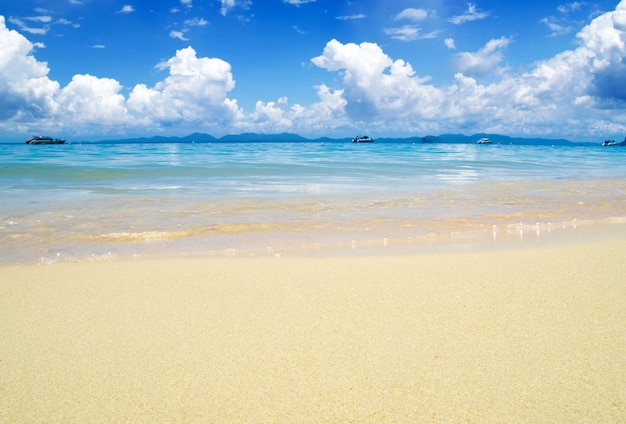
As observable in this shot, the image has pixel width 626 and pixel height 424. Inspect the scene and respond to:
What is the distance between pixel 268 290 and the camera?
441 cm

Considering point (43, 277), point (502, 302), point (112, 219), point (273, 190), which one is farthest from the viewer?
point (273, 190)

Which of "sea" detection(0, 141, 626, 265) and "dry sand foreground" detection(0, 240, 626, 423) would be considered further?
"sea" detection(0, 141, 626, 265)

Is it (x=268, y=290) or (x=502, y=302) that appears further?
(x=268, y=290)

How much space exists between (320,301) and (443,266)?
1.85m

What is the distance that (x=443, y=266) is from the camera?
204 inches

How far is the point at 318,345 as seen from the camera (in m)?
3.18

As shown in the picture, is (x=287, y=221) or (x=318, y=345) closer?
(x=318, y=345)

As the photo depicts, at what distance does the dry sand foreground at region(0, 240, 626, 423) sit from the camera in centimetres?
250

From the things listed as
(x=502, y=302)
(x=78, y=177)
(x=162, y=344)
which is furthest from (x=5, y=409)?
(x=78, y=177)

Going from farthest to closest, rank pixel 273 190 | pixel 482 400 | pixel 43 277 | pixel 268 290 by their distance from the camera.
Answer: pixel 273 190, pixel 43 277, pixel 268 290, pixel 482 400

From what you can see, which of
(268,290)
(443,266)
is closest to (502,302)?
(443,266)

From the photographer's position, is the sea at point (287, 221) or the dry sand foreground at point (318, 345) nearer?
the dry sand foreground at point (318, 345)

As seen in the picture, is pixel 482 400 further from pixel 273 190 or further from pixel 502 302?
pixel 273 190

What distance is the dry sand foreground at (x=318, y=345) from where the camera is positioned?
98.3 inches
